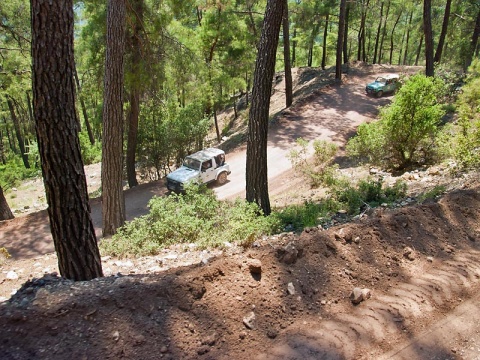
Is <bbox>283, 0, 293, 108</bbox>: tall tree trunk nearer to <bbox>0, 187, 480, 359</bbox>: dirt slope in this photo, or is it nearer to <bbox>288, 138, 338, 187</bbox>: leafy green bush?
<bbox>288, 138, 338, 187</bbox>: leafy green bush

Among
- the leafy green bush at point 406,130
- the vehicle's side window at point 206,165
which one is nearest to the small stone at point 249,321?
the leafy green bush at point 406,130

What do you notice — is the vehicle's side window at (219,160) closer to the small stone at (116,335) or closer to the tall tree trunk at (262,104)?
the tall tree trunk at (262,104)

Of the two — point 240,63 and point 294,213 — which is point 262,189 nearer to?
point 294,213

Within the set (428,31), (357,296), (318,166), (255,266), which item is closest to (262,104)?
(255,266)

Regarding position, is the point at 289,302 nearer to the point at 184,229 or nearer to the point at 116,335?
the point at 116,335

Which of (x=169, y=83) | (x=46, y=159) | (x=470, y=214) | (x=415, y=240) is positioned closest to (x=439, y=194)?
(x=470, y=214)

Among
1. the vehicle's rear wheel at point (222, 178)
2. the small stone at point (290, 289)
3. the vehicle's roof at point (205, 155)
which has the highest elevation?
the small stone at point (290, 289)

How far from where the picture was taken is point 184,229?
6887mm

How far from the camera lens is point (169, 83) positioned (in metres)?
13.4

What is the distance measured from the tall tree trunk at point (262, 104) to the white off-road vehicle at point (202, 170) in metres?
6.27

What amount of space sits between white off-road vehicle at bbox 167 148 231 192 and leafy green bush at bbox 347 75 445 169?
5808 millimetres

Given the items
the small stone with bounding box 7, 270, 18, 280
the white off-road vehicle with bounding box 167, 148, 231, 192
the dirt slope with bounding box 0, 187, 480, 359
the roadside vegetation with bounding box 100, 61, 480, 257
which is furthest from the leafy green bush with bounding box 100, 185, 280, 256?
the white off-road vehicle with bounding box 167, 148, 231, 192

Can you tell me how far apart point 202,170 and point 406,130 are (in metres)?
8.01

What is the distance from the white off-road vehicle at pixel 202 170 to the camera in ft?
48.6
